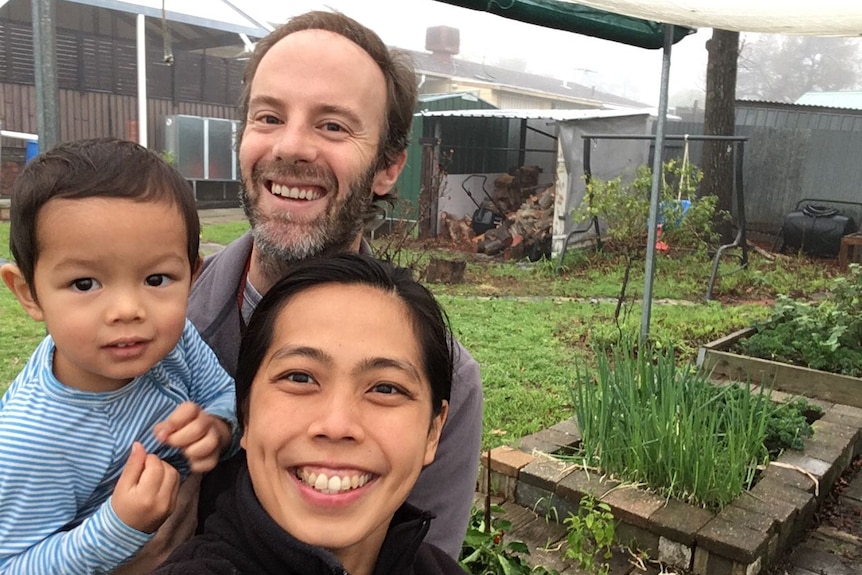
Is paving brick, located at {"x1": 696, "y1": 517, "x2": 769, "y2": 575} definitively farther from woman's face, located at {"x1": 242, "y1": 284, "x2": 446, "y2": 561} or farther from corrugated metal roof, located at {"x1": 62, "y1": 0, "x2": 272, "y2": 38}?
corrugated metal roof, located at {"x1": 62, "y1": 0, "x2": 272, "y2": 38}

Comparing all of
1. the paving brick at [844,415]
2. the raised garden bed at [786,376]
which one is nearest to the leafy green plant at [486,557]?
the raised garden bed at [786,376]

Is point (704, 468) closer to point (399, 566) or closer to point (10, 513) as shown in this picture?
point (399, 566)

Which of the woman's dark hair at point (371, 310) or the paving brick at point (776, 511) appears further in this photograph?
the paving brick at point (776, 511)

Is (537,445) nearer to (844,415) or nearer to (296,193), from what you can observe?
(844,415)

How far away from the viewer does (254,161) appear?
177cm

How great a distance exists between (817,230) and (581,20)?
32.0 ft

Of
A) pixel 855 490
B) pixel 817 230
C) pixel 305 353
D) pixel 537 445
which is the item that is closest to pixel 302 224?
pixel 305 353

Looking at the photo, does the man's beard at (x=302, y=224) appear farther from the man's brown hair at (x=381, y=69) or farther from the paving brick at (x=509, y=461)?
the paving brick at (x=509, y=461)

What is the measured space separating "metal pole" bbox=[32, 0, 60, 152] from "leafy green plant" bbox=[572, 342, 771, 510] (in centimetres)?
243

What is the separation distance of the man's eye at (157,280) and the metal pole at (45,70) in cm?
83

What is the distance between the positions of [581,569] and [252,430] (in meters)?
2.17

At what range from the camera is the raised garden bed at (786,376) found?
4840mm

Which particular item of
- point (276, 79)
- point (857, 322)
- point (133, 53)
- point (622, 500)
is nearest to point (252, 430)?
point (276, 79)

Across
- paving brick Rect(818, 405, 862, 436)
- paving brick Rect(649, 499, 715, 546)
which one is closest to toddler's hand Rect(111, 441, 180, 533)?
paving brick Rect(649, 499, 715, 546)
